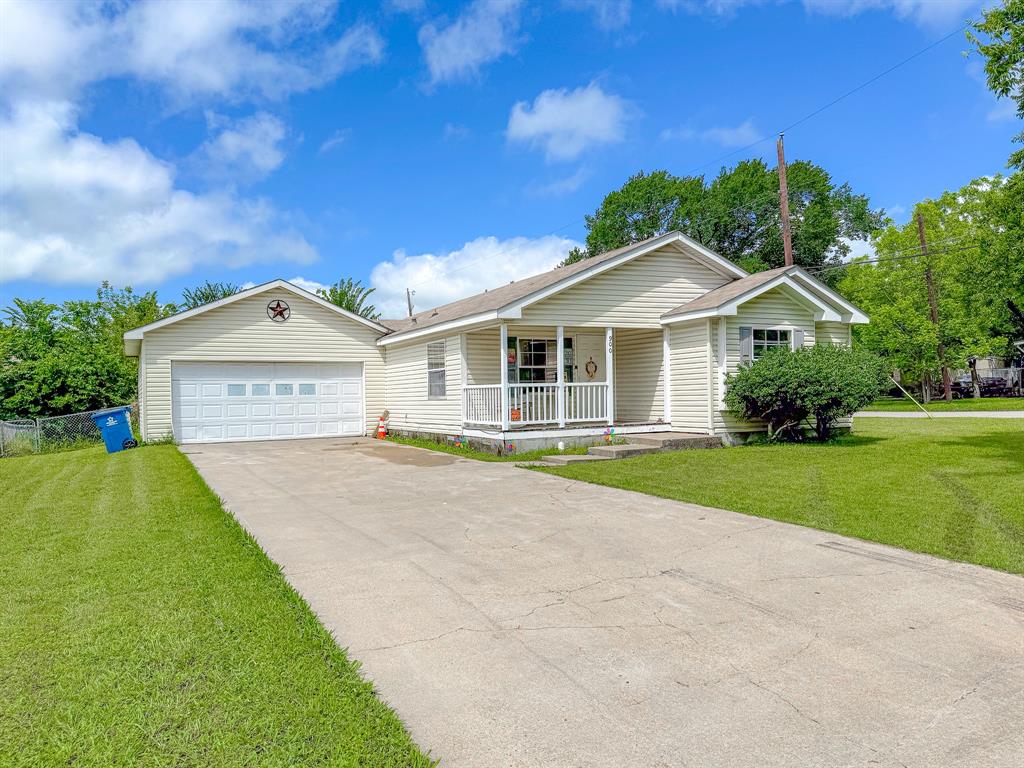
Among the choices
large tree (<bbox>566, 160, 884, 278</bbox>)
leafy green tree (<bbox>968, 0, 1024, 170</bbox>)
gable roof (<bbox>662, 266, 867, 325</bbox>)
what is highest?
large tree (<bbox>566, 160, 884, 278</bbox>)

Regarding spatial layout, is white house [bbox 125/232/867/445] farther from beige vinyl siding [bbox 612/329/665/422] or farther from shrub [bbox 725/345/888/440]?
shrub [bbox 725/345/888/440]

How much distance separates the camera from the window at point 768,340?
14.8 metres

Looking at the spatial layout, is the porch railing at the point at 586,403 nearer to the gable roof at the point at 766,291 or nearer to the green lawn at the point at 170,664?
the gable roof at the point at 766,291

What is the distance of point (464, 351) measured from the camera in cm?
1583

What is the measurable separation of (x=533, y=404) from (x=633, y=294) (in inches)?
139

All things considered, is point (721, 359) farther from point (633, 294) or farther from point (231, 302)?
point (231, 302)

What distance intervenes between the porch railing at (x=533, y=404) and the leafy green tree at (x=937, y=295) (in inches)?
723

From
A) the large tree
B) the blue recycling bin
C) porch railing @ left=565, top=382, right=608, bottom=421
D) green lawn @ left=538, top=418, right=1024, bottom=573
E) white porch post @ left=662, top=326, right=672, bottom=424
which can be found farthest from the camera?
the large tree

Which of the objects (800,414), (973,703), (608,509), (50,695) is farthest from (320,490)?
(800,414)

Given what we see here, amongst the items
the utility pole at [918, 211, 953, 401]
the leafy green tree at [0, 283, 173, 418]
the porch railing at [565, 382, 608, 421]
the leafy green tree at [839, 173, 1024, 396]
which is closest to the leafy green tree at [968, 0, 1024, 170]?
the porch railing at [565, 382, 608, 421]

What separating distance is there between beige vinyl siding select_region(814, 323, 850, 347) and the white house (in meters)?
0.03

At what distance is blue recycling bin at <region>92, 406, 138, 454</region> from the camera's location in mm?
16547

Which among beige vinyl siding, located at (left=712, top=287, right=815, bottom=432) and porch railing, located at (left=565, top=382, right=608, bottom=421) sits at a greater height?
beige vinyl siding, located at (left=712, top=287, right=815, bottom=432)

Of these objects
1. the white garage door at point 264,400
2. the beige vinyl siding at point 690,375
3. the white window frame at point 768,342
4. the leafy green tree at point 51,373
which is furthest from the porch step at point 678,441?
the leafy green tree at point 51,373
